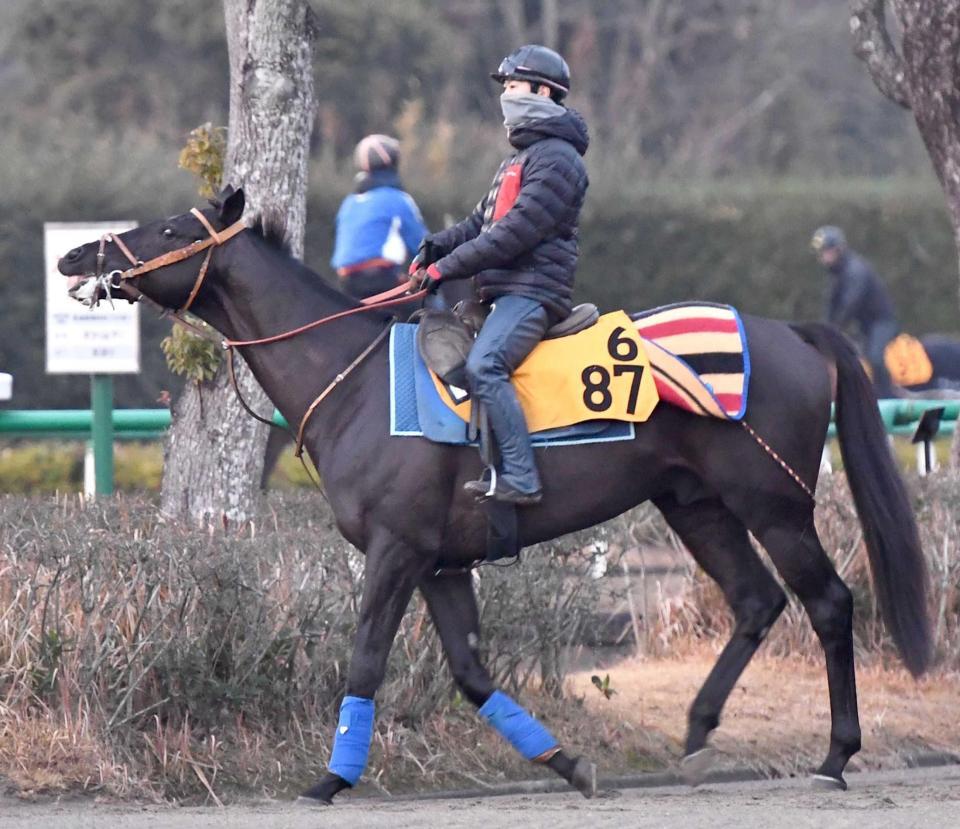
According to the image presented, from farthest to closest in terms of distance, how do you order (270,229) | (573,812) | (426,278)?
(270,229)
(426,278)
(573,812)

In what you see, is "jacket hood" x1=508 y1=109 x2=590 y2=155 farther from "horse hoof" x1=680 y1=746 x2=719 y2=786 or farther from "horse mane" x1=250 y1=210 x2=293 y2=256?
"horse hoof" x1=680 y1=746 x2=719 y2=786

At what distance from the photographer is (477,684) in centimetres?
604

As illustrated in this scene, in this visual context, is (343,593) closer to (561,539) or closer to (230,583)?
(230,583)

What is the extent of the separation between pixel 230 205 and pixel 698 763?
8.31 feet

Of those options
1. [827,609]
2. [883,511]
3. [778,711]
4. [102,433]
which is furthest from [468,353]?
[102,433]

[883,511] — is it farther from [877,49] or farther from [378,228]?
[378,228]

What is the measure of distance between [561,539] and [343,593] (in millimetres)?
1029

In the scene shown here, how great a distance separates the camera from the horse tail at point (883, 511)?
6590mm

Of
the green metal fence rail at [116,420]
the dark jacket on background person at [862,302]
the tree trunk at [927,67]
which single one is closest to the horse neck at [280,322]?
the green metal fence rail at [116,420]

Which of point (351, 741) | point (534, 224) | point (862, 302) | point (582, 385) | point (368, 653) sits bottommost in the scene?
point (351, 741)

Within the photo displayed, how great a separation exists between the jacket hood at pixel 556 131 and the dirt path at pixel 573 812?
7.27 ft

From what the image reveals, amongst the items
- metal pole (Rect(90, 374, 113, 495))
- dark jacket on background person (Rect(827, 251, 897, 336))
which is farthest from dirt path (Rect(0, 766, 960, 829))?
dark jacket on background person (Rect(827, 251, 897, 336))

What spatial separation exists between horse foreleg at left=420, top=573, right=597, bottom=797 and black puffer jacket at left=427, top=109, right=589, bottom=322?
101 cm

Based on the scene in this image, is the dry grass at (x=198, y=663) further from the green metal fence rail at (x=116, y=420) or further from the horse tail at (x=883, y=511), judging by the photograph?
the green metal fence rail at (x=116, y=420)
